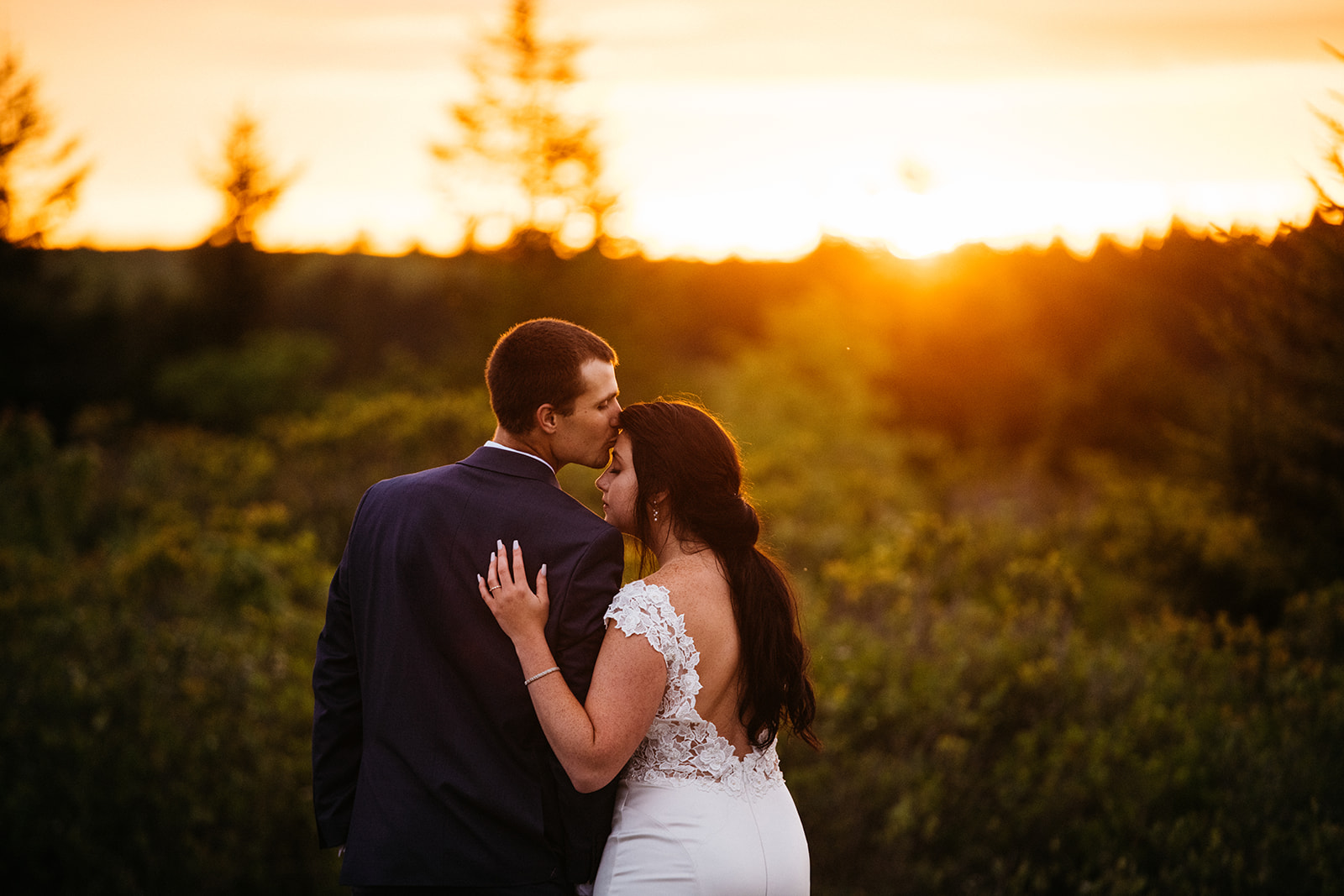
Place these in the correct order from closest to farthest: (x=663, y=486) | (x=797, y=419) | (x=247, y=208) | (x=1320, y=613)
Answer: (x=663, y=486)
(x=1320, y=613)
(x=797, y=419)
(x=247, y=208)

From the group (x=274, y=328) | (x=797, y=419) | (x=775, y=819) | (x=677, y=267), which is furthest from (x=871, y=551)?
(x=677, y=267)

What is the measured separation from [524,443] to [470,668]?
638 millimetres

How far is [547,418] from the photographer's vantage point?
8.98 feet

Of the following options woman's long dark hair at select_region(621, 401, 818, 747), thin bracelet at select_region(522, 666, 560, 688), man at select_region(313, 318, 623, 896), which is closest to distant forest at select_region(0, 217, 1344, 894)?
woman's long dark hair at select_region(621, 401, 818, 747)

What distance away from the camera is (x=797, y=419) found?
2556 centimetres

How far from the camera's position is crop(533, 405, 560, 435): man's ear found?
273 centimetres

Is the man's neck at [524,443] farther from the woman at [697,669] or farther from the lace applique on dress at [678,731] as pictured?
the lace applique on dress at [678,731]

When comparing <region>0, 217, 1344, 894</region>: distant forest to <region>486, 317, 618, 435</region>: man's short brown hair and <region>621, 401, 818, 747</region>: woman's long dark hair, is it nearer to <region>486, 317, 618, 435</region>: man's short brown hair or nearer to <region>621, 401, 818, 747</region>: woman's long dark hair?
<region>621, 401, 818, 747</region>: woman's long dark hair

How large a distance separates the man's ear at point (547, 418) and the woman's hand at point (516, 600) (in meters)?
0.38

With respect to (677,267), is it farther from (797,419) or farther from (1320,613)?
(1320,613)

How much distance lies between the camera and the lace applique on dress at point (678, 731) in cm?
262

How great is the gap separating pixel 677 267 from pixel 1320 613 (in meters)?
42.5

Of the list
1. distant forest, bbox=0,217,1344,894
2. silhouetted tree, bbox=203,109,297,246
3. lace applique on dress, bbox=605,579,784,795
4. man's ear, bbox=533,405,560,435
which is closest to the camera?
lace applique on dress, bbox=605,579,784,795

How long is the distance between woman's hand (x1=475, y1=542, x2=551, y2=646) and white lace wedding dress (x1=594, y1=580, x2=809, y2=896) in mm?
209
